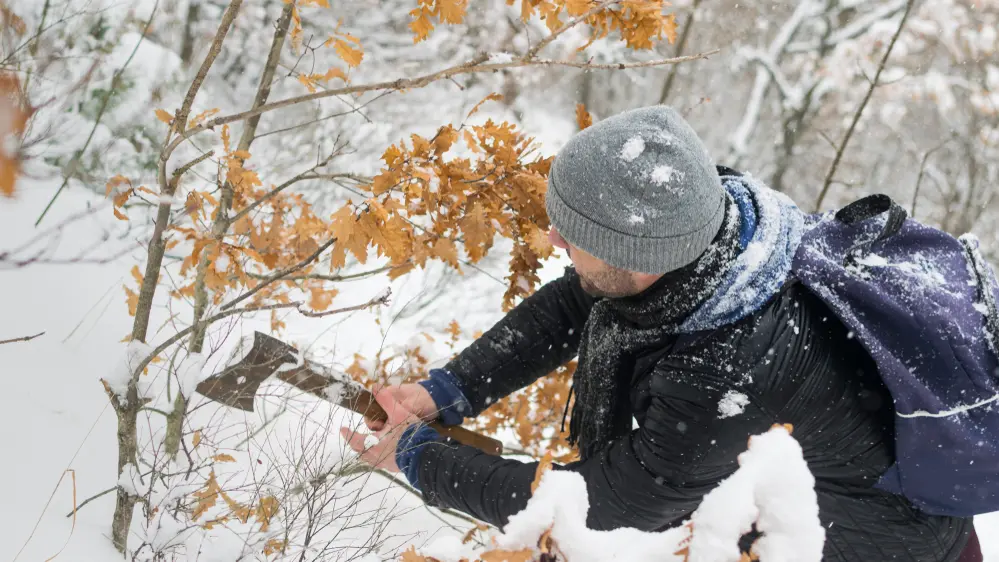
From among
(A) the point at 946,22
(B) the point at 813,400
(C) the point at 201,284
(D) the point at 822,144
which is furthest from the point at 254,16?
(D) the point at 822,144

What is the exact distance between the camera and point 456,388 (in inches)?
80.0

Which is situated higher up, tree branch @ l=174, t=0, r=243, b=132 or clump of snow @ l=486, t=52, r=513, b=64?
tree branch @ l=174, t=0, r=243, b=132

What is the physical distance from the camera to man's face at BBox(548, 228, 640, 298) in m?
1.58

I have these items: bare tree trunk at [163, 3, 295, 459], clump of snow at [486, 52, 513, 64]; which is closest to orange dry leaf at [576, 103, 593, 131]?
clump of snow at [486, 52, 513, 64]

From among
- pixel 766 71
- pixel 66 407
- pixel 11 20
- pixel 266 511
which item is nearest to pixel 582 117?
pixel 266 511

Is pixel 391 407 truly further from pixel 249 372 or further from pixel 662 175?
pixel 662 175

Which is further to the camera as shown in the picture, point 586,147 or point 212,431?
point 212,431

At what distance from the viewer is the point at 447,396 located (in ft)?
6.64

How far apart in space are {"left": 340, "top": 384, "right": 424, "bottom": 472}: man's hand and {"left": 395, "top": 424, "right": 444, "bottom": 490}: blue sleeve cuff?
0.02 m

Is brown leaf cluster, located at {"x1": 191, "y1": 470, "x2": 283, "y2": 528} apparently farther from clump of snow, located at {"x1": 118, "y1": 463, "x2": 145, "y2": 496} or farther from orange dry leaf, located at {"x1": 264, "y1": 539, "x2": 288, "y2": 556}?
clump of snow, located at {"x1": 118, "y1": 463, "x2": 145, "y2": 496}

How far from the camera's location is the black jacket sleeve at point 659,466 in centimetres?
142

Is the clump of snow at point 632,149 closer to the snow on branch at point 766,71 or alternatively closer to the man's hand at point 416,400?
the man's hand at point 416,400

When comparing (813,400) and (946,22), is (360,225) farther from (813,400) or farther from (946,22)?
(946,22)

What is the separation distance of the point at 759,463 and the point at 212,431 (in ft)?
5.82
